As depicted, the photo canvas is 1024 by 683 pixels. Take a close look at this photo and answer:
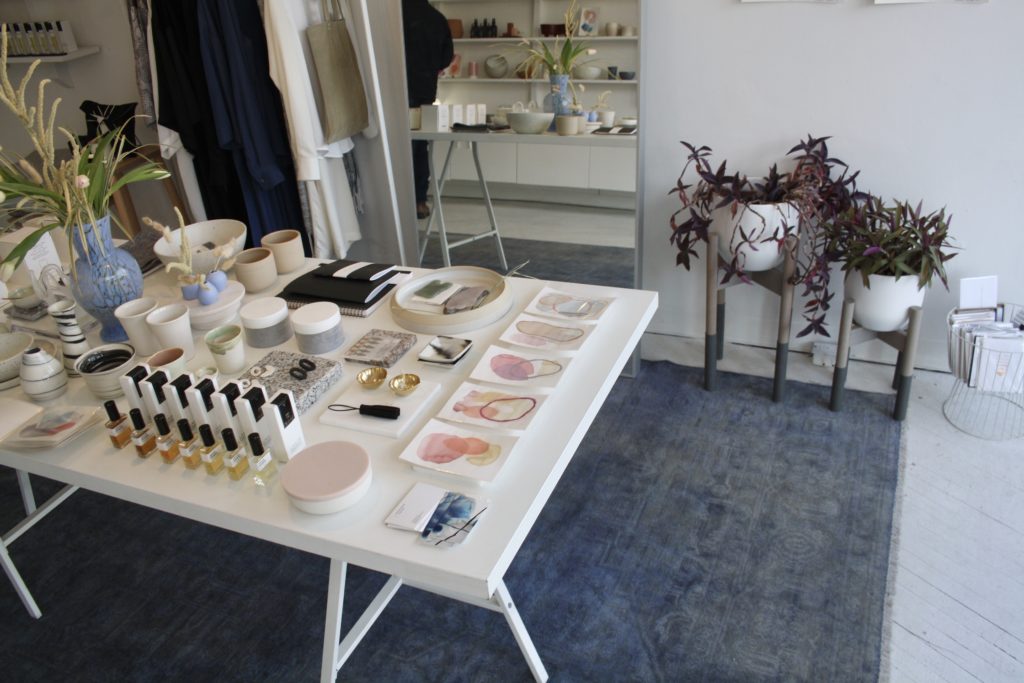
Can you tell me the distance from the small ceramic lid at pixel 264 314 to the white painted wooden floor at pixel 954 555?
1624 millimetres

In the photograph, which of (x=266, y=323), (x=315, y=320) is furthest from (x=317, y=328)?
(x=266, y=323)

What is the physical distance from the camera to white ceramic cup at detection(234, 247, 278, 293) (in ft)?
6.08

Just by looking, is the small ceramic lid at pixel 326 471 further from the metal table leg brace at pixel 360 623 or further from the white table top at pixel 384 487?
the metal table leg brace at pixel 360 623

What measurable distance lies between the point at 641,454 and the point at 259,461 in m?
1.48

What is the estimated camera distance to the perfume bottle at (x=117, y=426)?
1.31 m

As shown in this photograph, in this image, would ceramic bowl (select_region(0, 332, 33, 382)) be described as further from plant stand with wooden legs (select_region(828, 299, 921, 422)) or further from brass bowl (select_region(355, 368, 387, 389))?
plant stand with wooden legs (select_region(828, 299, 921, 422))

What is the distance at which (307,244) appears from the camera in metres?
3.24

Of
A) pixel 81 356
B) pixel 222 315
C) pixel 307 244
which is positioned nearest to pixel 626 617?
pixel 222 315

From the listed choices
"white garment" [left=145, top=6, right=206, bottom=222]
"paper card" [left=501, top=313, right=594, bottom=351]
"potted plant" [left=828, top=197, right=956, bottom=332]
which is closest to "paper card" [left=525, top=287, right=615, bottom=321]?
"paper card" [left=501, top=313, right=594, bottom=351]

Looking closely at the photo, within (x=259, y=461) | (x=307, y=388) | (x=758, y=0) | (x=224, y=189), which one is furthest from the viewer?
(x=224, y=189)

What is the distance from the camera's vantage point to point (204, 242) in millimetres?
2049

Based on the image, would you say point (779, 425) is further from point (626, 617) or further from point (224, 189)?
point (224, 189)

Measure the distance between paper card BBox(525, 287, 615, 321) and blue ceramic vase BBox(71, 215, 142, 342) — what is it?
3.14ft

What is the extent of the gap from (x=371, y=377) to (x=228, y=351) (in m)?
0.31
